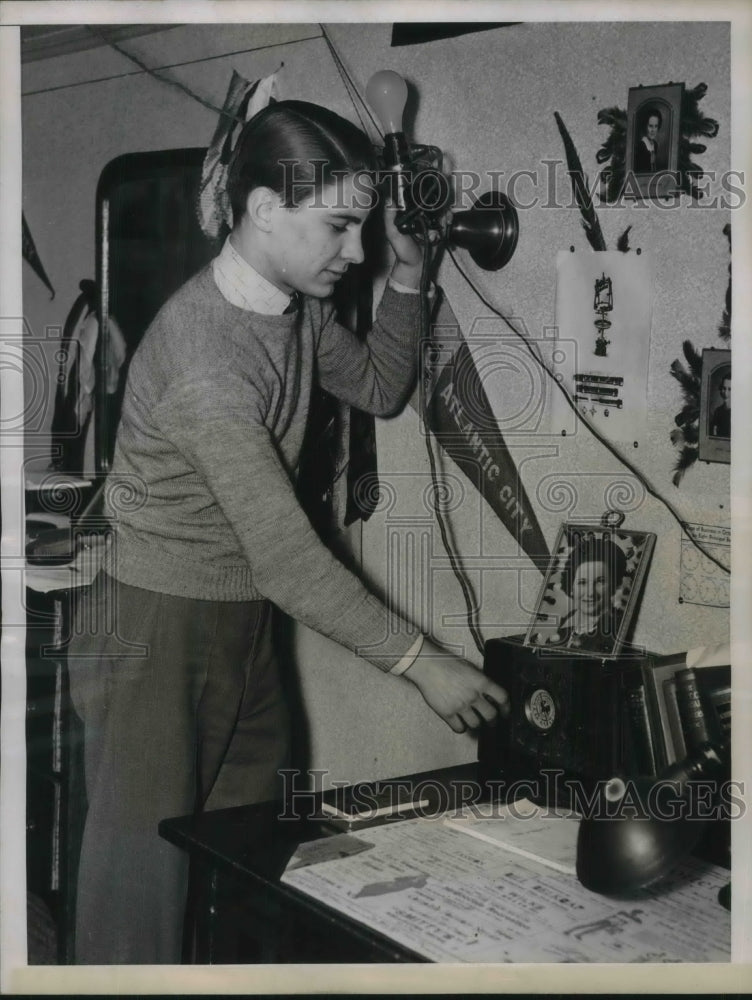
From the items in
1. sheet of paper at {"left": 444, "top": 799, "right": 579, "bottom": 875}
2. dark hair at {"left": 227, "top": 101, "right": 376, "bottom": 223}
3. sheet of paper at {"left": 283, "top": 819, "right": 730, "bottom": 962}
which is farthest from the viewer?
dark hair at {"left": 227, "top": 101, "right": 376, "bottom": 223}

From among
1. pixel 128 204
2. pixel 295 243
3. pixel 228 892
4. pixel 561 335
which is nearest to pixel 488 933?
pixel 228 892

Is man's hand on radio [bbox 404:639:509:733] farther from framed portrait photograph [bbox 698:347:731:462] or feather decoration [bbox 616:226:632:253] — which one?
feather decoration [bbox 616:226:632:253]

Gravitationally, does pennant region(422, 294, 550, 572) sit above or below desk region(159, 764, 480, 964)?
above

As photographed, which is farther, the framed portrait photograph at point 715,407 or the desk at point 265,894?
the framed portrait photograph at point 715,407

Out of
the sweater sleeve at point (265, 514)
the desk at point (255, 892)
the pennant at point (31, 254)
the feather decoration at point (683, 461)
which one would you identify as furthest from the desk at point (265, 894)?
the pennant at point (31, 254)

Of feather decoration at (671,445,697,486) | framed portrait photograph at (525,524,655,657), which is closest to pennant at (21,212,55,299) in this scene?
framed portrait photograph at (525,524,655,657)

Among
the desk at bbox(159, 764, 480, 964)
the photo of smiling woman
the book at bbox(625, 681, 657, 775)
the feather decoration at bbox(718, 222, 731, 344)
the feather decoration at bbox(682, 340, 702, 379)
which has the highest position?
the feather decoration at bbox(718, 222, 731, 344)

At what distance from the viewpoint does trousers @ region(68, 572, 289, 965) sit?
1.56 m

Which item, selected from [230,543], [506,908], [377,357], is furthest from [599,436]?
[506,908]

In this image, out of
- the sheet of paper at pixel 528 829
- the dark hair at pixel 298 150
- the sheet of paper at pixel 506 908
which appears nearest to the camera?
the sheet of paper at pixel 506 908

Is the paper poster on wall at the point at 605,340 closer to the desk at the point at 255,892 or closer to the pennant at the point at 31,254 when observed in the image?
the desk at the point at 255,892

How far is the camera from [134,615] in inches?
61.4

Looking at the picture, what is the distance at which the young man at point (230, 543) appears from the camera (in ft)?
4.95

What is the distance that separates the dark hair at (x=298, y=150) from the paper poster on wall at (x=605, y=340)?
1.14 feet
